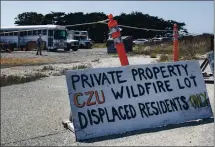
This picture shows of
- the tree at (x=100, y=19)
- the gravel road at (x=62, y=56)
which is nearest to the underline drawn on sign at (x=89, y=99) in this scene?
the gravel road at (x=62, y=56)

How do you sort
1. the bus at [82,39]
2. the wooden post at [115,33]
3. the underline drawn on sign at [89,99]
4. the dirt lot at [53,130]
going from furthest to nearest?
the bus at [82,39] < the wooden post at [115,33] < the dirt lot at [53,130] < the underline drawn on sign at [89,99]

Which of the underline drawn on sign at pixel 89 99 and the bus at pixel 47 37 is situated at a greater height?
the underline drawn on sign at pixel 89 99

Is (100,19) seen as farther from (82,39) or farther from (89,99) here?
(89,99)

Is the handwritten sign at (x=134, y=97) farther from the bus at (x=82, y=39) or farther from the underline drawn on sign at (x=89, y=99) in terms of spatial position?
the bus at (x=82, y=39)

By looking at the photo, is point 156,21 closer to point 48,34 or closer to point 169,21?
point 169,21

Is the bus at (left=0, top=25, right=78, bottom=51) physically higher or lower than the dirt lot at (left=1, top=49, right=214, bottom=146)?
lower

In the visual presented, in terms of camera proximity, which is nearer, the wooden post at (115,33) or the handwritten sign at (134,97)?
the handwritten sign at (134,97)

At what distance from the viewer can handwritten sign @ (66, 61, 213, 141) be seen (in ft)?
17.3

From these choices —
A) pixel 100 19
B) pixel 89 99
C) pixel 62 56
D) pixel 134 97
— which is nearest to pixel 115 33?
pixel 134 97

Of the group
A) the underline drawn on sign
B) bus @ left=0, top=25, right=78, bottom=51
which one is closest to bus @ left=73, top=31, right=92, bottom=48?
bus @ left=0, top=25, right=78, bottom=51

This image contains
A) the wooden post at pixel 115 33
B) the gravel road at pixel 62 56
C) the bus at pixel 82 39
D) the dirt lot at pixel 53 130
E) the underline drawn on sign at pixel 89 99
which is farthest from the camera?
the bus at pixel 82 39

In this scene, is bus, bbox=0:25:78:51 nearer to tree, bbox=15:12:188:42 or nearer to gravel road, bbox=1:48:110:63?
tree, bbox=15:12:188:42

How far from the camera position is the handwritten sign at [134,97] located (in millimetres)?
5285

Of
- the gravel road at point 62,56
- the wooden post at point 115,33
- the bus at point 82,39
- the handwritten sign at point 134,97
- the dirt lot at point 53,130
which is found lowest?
the bus at point 82,39
